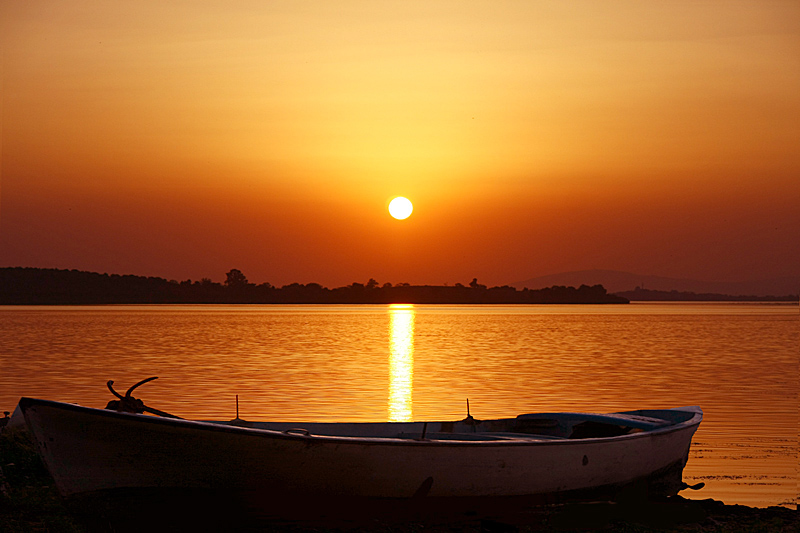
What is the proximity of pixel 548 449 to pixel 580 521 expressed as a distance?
1.49 m

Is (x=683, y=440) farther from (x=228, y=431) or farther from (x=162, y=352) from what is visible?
(x=162, y=352)

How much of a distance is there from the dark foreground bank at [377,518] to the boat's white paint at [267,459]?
0.38 m

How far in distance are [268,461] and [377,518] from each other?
195cm

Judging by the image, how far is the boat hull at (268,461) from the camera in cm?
1208

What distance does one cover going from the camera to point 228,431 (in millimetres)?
12125

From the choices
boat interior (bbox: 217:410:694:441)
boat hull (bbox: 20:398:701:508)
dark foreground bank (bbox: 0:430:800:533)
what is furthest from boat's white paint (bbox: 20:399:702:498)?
boat interior (bbox: 217:410:694:441)

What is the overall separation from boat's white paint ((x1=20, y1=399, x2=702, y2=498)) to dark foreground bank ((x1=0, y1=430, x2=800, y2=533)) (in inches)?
15.1

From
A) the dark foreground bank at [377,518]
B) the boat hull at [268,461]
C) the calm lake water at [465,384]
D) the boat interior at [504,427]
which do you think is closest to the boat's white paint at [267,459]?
the boat hull at [268,461]

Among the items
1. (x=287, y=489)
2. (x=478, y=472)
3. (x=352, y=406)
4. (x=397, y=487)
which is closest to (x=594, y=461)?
(x=478, y=472)

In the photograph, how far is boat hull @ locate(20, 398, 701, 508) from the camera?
12.1 meters

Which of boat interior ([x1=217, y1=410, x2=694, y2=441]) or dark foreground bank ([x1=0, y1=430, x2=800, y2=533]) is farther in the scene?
boat interior ([x1=217, y1=410, x2=694, y2=441])

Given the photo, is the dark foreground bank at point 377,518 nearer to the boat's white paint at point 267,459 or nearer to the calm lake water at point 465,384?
the boat's white paint at point 267,459

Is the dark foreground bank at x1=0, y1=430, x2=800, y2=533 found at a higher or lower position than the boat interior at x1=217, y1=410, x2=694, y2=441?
lower

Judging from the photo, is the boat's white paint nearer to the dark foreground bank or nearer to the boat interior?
the dark foreground bank
